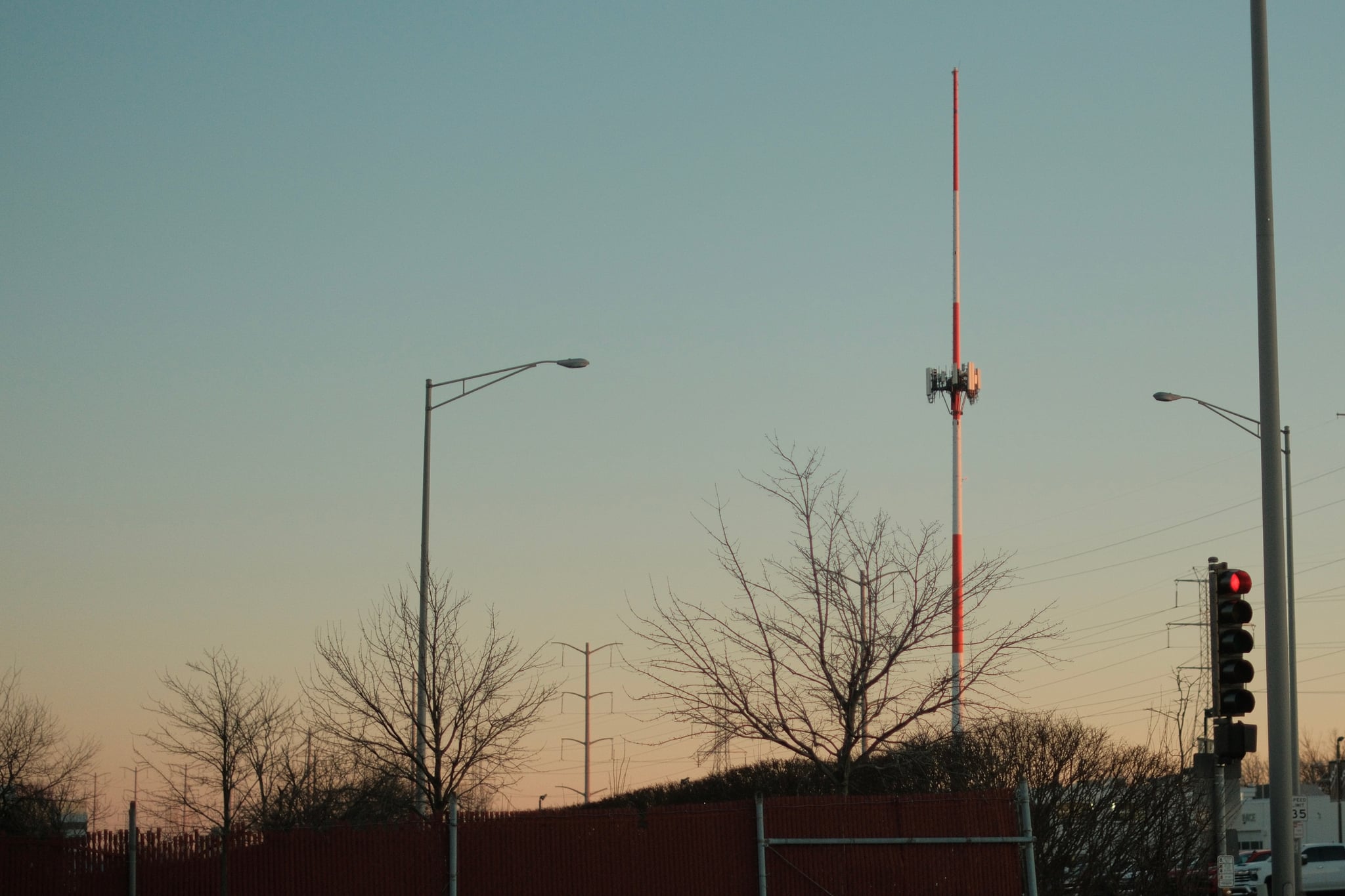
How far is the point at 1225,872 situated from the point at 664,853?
5669mm

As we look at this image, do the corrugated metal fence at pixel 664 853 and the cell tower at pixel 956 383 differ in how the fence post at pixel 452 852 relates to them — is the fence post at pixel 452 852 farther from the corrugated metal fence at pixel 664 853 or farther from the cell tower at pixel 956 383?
the cell tower at pixel 956 383

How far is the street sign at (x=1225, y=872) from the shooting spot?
14977 millimetres

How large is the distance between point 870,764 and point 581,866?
6.02 meters

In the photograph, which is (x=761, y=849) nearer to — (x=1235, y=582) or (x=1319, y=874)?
(x=1235, y=582)

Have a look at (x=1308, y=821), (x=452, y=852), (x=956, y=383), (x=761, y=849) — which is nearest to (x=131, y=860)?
(x=452, y=852)

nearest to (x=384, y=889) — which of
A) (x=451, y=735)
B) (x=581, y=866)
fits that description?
(x=581, y=866)

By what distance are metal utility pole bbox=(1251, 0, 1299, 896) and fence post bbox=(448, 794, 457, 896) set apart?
778cm

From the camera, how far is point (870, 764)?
20.5m

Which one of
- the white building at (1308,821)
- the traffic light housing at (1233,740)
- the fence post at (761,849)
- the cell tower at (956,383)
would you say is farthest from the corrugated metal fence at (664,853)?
the white building at (1308,821)

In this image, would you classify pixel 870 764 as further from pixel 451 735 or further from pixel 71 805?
pixel 71 805

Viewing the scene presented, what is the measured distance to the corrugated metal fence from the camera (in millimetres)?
15336

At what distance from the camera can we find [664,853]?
51.8 ft

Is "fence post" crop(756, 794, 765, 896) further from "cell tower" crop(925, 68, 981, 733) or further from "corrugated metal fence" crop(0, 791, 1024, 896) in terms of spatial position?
"cell tower" crop(925, 68, 981, 733)

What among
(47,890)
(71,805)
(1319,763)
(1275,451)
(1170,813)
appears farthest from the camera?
(1319,763)
